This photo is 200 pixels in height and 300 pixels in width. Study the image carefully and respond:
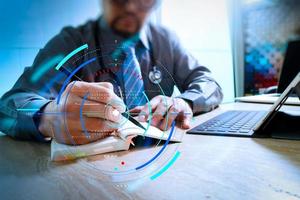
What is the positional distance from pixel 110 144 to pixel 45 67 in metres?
0.14

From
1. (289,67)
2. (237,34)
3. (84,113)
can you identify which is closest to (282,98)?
(84,113)

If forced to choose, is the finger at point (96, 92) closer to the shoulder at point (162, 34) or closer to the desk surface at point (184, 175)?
the desk surface at point (184, 175)

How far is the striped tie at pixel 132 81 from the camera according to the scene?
37cm

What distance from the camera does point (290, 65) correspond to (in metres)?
1.19

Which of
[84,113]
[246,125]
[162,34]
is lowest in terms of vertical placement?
[246,125]

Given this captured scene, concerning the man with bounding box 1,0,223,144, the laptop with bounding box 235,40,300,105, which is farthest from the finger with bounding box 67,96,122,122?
the laptop with bounding box 235,40,300,105

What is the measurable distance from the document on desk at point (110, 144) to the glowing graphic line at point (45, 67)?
10 centimetres

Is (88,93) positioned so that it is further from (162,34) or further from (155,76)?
(162,34)

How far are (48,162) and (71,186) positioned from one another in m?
0.10

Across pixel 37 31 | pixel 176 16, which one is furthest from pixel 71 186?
pixel 176 16

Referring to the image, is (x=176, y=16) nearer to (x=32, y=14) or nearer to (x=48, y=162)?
(x=32, y=14)

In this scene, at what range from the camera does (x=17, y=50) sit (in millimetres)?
383

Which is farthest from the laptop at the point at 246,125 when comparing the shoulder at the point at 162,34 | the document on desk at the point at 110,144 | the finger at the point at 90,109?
the shoulder at the point at 162,34

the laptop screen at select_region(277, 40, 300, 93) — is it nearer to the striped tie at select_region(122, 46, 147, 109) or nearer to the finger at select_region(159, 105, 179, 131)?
the finger at select_region(159, 105, 179, 131)
